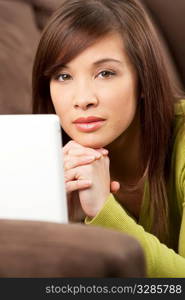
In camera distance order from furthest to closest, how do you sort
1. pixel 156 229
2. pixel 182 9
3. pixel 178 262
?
1. pixel 182 9
2. pixel 156 229
3. pixel 178 262

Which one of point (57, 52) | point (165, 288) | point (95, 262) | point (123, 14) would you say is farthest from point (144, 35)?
point (95, 262)

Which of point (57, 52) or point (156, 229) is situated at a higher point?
point (57, 52)

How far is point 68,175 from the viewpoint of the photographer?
3.40ft

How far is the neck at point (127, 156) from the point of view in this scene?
4.16 ft

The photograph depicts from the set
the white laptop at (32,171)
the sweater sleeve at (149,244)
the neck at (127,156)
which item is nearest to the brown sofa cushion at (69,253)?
the white laptop at (32,171)

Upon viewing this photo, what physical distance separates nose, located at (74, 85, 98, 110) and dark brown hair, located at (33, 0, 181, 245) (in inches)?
2.6

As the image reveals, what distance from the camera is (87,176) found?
1035 millimetres

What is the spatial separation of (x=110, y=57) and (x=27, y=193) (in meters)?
0.43

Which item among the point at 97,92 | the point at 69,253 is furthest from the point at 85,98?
the point at 69,253

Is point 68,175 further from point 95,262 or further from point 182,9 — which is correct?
point 182,9

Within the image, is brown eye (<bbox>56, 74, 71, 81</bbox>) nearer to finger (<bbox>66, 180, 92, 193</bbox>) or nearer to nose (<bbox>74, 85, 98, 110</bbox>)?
nose (<bbox>74, 85, 98, 110</bbox>)

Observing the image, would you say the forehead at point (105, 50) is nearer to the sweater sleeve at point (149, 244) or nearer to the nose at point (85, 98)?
the nose at point (85, 98)

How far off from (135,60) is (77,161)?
9.1 inches

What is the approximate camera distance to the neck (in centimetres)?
127
